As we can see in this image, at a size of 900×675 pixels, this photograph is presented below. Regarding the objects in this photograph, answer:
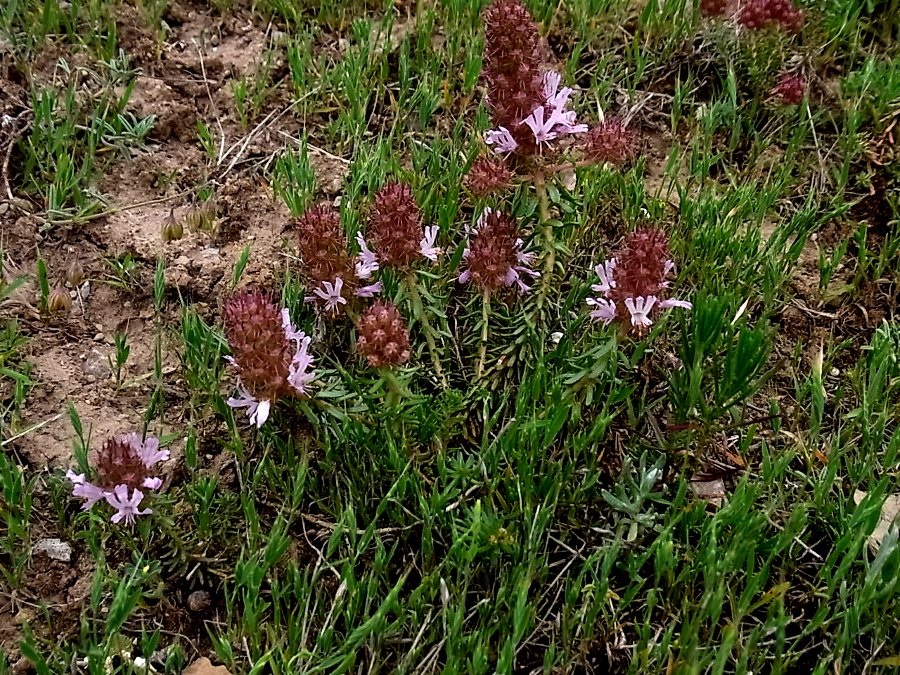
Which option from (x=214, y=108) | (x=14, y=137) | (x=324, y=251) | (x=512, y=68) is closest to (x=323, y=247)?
(x=324, y=251)

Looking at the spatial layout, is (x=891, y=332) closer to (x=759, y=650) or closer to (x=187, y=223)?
(x=759, y=650)

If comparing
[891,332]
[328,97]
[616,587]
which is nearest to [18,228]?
[328,97]

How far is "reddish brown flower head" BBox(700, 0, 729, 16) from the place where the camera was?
12.0 feet

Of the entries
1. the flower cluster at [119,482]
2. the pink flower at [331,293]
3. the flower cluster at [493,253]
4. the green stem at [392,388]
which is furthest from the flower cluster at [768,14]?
the flower cluster at [119,482]

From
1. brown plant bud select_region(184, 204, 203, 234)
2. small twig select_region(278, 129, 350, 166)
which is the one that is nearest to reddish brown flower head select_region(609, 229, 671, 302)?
small twig select_region(278, 129, 350, 166)

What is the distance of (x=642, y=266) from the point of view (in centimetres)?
235

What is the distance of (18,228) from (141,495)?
1.42m

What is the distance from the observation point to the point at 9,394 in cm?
276

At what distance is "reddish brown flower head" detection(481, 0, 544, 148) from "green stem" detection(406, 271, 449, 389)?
0.52 metres

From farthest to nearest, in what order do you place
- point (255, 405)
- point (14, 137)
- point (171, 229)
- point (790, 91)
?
point (790, 91), point (14, 137), point (171, 229), point (255, 405)

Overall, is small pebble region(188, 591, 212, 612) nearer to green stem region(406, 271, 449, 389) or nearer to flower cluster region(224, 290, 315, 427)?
flower cluster region(224, 290, 315, 427)

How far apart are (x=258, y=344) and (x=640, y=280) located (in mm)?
1015

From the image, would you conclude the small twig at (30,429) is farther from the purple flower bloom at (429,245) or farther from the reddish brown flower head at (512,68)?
the reddish brown flower head at (512,68)

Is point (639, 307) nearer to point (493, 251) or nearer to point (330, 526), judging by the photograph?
point (493, 251)
